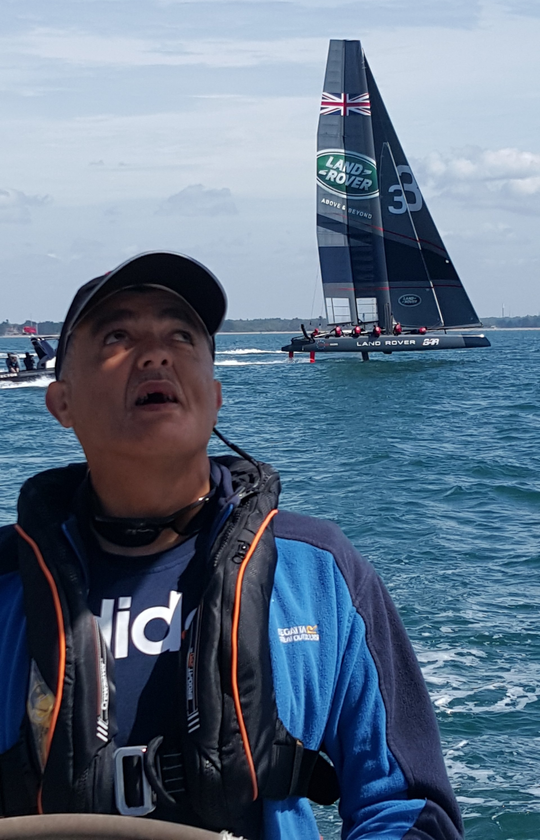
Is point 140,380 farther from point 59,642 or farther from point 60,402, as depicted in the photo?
point 59,642

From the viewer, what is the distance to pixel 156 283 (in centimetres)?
177

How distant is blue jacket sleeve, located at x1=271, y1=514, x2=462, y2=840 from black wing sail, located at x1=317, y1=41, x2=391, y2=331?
3873 cm

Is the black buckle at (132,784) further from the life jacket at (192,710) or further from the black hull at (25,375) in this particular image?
the black hull at (25,375)

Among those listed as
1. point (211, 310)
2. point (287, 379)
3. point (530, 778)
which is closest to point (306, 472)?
point (530, 778)

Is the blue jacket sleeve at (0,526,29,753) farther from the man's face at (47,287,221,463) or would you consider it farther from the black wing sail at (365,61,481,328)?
the black wing sail at (365,61,481,328)

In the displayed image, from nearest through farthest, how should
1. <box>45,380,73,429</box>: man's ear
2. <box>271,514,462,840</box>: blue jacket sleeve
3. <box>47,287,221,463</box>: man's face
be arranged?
<box>271,514,462,840</box>: blue jacket sleeve
<box>47,287,221,463</box>: man's face
<box>45,380,73,429</box>: man's ear

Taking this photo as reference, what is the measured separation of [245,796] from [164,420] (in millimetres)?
610

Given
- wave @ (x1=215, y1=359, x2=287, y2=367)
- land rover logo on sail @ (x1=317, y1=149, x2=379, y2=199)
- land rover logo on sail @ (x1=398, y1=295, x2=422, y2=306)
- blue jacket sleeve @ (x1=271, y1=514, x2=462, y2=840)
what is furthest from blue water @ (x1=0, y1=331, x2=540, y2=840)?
wave @ (x1=215, y1=359, x2=287, y2=367)

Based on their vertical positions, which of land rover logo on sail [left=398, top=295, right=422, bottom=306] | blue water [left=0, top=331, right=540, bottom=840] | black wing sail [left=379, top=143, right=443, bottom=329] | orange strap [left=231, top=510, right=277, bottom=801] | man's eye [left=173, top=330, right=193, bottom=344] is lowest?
blue water [left=0, top=331, right=540, bottom=840]

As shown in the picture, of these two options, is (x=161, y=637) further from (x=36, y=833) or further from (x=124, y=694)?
(x=36, y=833)

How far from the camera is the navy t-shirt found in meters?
1.58

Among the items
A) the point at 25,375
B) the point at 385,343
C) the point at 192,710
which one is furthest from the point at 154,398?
the point at 385,343

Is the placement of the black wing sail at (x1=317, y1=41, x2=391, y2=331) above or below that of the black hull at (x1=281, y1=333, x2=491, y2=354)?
above

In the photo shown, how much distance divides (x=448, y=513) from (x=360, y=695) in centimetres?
1061
